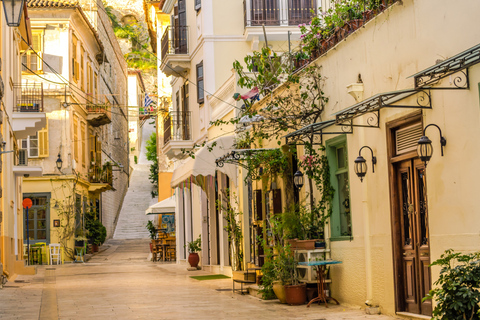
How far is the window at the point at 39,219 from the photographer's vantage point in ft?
100

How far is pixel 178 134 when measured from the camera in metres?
27.0

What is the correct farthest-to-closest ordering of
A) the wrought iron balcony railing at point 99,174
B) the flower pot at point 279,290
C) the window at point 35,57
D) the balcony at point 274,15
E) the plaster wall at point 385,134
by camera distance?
1. the wrought iron balcony railing at point 99,174
2. the window at point 35,57
3. the balcony at point 274,15
4. the flower pot at point 279,290
5. the plaster wall at point 385,134

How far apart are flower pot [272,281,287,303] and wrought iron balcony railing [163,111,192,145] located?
545 inches

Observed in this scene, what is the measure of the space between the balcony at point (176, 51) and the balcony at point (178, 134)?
1.71 m

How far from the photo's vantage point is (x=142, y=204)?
4934 centimetres

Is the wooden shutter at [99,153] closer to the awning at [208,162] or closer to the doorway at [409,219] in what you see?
the awning at [208,162]

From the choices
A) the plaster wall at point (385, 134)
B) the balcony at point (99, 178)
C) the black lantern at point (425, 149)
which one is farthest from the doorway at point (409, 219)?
the balcony at point (99, 178)

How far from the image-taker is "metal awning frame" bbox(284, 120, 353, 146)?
36.1 ft

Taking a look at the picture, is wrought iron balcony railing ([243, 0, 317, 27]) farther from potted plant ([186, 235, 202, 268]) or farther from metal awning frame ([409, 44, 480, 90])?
metal awning frame ([409, 44, 480, 90])

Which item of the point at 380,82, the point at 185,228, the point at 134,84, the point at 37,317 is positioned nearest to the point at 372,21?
the point at 380,82

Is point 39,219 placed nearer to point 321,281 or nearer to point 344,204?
point 321,281

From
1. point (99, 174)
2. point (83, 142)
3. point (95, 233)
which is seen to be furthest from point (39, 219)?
point (99, 174)

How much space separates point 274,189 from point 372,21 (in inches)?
221

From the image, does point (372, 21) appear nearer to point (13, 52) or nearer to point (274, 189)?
point (274, 189)
